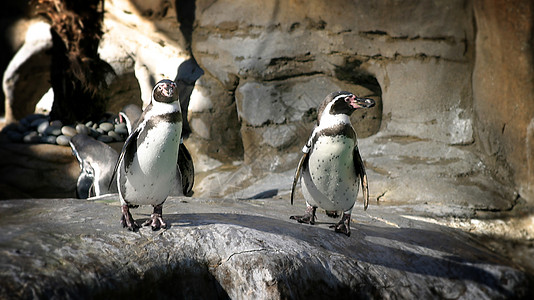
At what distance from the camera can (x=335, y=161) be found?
3445mm

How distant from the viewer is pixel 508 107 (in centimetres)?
522

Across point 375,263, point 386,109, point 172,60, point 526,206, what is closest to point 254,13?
point 172,60

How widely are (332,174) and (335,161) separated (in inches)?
3.5

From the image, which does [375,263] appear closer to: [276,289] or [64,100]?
[276,289]

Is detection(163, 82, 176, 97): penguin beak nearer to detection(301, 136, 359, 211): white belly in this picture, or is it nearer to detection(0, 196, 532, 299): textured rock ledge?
detection(0, 196, 532, 299): textured rock ledge

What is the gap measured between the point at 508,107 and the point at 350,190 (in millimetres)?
2486

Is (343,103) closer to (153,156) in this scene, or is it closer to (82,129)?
(153,156)

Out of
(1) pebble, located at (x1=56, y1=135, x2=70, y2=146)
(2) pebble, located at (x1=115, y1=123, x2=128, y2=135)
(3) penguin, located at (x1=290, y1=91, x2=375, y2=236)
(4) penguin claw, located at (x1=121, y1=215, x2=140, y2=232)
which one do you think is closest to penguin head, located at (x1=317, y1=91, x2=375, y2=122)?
(3) penguin, located at (x1=290, y1=91, x2=375, y2=236)

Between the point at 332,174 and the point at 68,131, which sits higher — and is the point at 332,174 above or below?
above

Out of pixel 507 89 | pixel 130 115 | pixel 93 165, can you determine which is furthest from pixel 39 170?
pixel 507 89

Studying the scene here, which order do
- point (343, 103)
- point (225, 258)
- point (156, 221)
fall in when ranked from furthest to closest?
point (343, 103) < point (156, 221) < point (225, 258)

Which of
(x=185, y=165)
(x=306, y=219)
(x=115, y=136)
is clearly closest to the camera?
(x=185, y=165)

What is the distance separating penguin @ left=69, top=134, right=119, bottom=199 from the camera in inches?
213

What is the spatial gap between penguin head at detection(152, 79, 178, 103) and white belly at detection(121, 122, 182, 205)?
0.13 metres
